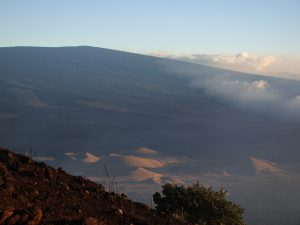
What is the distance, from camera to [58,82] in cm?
15412

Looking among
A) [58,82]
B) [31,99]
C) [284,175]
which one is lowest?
[284,175]

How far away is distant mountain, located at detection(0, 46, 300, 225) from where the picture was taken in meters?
67.8

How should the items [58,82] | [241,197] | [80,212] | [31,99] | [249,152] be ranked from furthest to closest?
[58,82], [31,99], [249,152], [241,197], [80,212]

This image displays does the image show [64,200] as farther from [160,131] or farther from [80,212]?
[160,131]

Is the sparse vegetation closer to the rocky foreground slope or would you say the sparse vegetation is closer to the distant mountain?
the rocky foreground slope

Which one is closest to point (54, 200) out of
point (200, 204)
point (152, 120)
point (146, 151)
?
point (200, 204)

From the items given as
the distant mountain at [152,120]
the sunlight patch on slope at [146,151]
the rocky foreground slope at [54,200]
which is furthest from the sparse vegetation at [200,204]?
the sunlight patch on slope at [146,151]

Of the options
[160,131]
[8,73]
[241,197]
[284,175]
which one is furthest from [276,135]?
[8,73]

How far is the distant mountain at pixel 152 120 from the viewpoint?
6781cm

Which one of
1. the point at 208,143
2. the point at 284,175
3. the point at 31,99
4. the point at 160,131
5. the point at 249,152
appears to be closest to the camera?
the point at 284,175

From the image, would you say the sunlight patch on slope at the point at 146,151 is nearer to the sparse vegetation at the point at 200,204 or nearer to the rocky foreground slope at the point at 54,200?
the sparse vegetation at the point at 200,204

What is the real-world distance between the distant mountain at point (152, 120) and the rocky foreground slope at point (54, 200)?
29539mm

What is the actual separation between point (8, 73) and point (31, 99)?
1312 inches

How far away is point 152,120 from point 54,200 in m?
105
